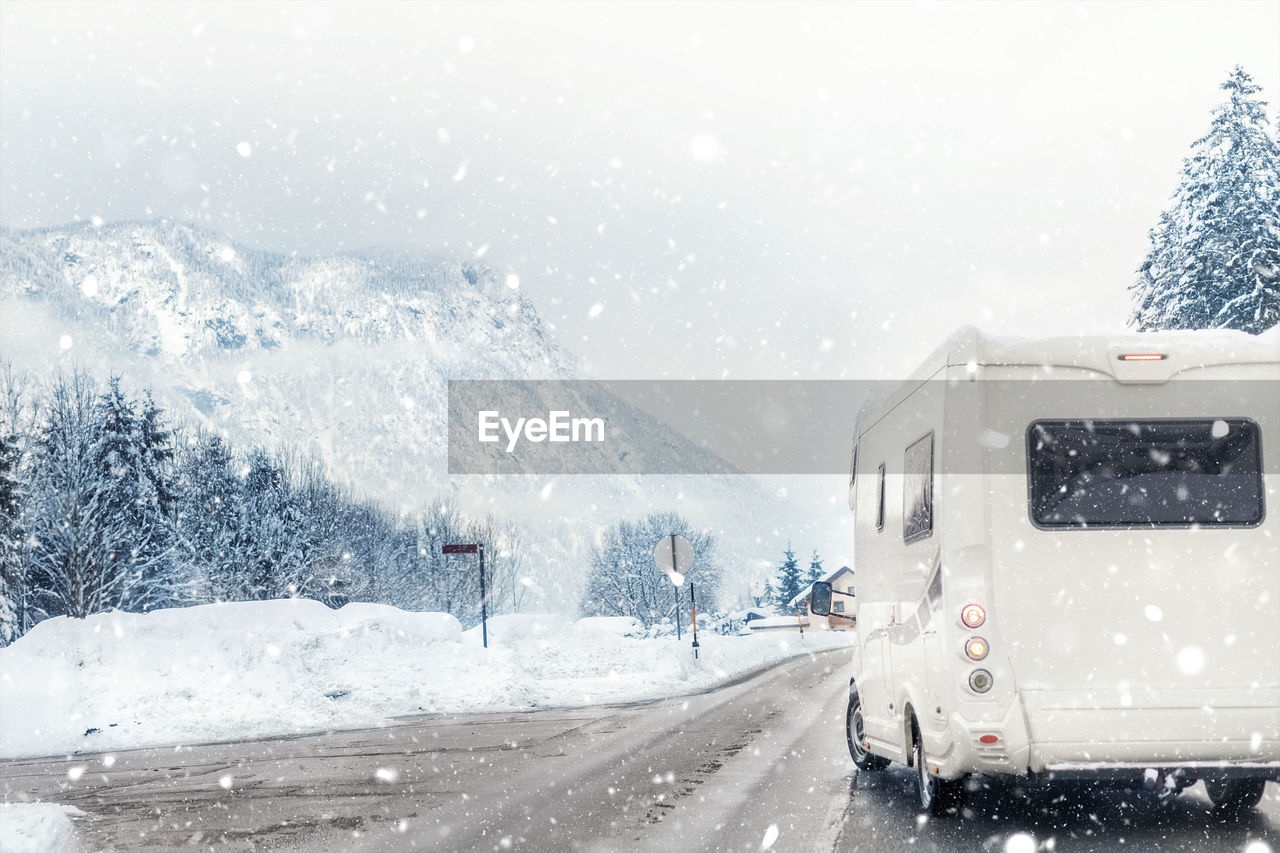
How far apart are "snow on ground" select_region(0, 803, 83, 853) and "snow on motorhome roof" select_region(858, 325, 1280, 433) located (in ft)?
22.1

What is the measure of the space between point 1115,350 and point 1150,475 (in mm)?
808

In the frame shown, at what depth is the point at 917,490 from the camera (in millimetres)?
7938

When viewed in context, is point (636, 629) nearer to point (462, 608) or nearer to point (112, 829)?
point (462, 608)

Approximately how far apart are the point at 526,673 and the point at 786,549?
98298 millimetres

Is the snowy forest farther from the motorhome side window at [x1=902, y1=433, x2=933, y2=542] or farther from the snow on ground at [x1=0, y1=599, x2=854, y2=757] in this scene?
the motorhome side window at [x1=902, y1=433, x2=933, y2=542]

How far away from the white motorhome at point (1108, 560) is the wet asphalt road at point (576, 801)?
846 millimetres

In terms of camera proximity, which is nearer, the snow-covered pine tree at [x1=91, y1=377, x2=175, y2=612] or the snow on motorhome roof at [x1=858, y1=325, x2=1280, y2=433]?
the snow on motorhome roof at [x1=858, y1=325, x2=1280, y2=433]

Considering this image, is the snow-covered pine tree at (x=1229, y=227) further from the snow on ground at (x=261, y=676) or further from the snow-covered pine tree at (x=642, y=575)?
the snow-covered pine tree at (x=642, y=575)

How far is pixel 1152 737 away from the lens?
6781 mm

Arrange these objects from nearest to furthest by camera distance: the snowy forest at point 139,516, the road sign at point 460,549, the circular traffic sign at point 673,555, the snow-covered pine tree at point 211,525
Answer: the road sign at point 460,549
the circular traffic sign at point 673,555
the snowy forest at point 139,516
the snow-covered pine tree at point 211,525

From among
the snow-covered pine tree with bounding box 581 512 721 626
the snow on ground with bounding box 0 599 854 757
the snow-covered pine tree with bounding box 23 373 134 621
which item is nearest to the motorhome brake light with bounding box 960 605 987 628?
the snow on ground with bounding box 0 599 854 757

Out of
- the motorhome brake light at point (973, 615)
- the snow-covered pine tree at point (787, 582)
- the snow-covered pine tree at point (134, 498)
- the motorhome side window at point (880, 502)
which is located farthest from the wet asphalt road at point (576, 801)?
the snow-covered pine tree at point (787, 582)

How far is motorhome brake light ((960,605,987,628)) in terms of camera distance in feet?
22.7

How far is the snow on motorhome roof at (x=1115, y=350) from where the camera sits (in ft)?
23.3
